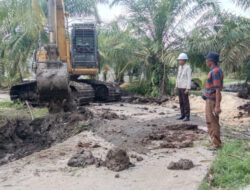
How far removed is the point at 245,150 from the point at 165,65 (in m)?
12.7

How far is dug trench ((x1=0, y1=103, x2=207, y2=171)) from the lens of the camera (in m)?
5.87

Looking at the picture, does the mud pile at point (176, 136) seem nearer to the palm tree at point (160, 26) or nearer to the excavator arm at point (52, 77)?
the excavator arm at point (52, 77)

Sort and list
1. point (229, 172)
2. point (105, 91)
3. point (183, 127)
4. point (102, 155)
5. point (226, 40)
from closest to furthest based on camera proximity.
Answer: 1. point (229, 172)
2. point (102, 155)
3. point (183, 127)
4. point (226, 40)
5. point (105, 91)

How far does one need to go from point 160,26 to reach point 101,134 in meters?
11.8

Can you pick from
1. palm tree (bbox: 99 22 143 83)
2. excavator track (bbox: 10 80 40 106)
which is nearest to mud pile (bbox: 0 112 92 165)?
excavator track (bbox: 10 80 40 106)

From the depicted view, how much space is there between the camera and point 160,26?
17625 millimetres

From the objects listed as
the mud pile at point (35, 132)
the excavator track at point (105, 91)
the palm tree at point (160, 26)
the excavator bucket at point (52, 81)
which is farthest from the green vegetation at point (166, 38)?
Result: the mud pile at point (35, 132)

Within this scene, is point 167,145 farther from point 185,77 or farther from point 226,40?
point 226,40

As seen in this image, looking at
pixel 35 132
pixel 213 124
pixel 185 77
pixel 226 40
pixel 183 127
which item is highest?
pixel 226 40

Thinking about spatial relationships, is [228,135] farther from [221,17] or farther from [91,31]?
[221,17]

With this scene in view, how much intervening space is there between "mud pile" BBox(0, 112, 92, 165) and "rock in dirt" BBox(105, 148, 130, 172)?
252cm

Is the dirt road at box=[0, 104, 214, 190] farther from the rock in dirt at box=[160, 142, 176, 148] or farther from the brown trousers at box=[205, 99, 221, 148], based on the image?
the brown trousers at box=[205, 99, 221, 148]

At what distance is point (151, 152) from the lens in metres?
5.55

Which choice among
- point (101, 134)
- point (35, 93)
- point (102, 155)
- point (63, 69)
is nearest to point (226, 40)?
point (63, 69)
